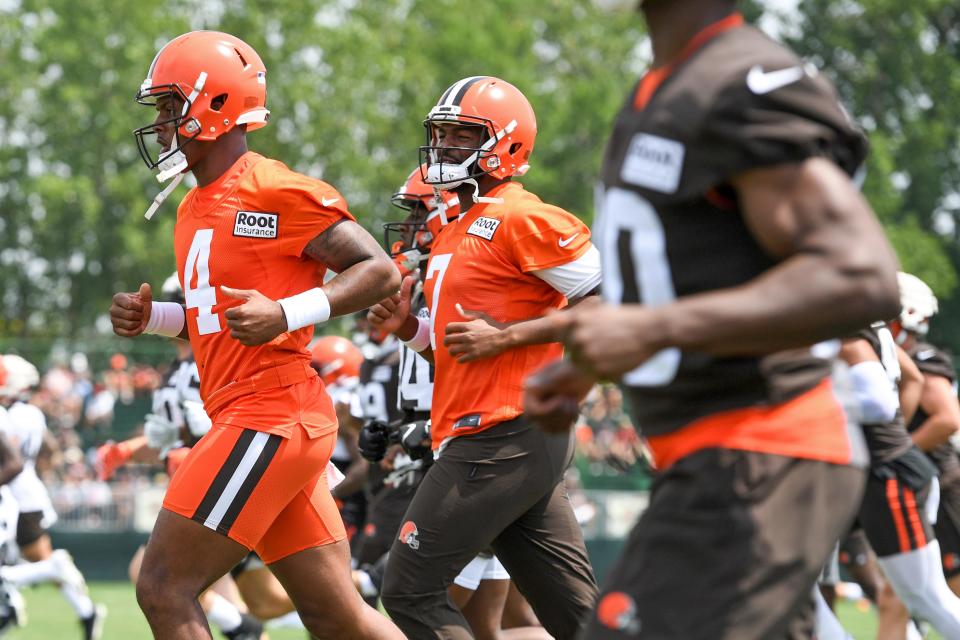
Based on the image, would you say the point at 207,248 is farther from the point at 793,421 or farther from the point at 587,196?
the point at 587,196

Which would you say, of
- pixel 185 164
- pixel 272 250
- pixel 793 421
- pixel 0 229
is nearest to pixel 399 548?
pixel 272 250

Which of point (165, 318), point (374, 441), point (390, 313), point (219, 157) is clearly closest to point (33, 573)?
point (374, 441)

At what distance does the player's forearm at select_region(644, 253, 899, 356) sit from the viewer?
2.93m

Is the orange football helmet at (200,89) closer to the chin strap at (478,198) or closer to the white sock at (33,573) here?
the chin strap at (478,198)

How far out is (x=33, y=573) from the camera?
1250 centimetres

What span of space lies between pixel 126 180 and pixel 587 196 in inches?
564

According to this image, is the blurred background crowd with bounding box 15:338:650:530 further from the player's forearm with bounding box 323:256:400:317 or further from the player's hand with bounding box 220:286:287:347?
the player's hand with bounding box 220:286:287:347

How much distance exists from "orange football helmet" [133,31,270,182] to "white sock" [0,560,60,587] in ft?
23.8

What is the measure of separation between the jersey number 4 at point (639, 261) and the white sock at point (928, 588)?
453 cm

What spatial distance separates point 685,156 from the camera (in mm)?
3113

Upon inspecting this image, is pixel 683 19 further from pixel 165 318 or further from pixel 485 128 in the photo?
pixel 165 318

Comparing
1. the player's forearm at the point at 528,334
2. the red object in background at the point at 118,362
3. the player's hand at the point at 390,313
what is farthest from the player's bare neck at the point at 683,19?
the red object in background at the point at 118,362

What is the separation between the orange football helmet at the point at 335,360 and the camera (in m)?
11.1

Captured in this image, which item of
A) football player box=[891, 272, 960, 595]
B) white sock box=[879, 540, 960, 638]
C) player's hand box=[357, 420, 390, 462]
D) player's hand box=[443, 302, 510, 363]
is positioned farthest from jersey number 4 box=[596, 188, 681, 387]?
football player box=[891, 272, 960, 595]
